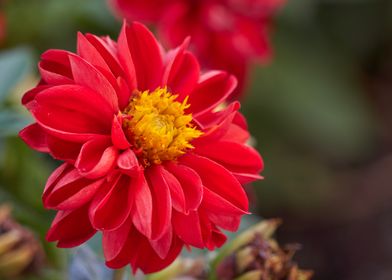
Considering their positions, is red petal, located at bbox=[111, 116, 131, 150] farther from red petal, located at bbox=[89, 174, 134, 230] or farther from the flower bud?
the flower bud

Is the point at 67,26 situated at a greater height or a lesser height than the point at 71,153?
lesser

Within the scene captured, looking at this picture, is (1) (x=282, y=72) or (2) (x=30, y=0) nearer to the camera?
(2) (x=30, y=0)

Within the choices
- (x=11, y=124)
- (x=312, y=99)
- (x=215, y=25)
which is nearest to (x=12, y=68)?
(x=11, y=124)

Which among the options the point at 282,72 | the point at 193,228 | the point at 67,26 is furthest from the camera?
the point at 282,72

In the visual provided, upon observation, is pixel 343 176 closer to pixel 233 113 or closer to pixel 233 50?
pixel 233 50

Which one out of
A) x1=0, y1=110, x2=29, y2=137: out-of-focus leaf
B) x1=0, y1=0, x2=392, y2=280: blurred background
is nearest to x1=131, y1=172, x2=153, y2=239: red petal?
x1=0, y1=110, x2=29, y2=137: out-of-focus leaf

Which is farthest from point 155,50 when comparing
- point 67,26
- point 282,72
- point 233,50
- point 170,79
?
point 282,72

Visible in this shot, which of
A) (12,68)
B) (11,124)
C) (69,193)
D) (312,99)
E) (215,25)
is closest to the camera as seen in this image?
(69,193)

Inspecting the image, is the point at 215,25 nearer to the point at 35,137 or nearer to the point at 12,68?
the point at 12,68
